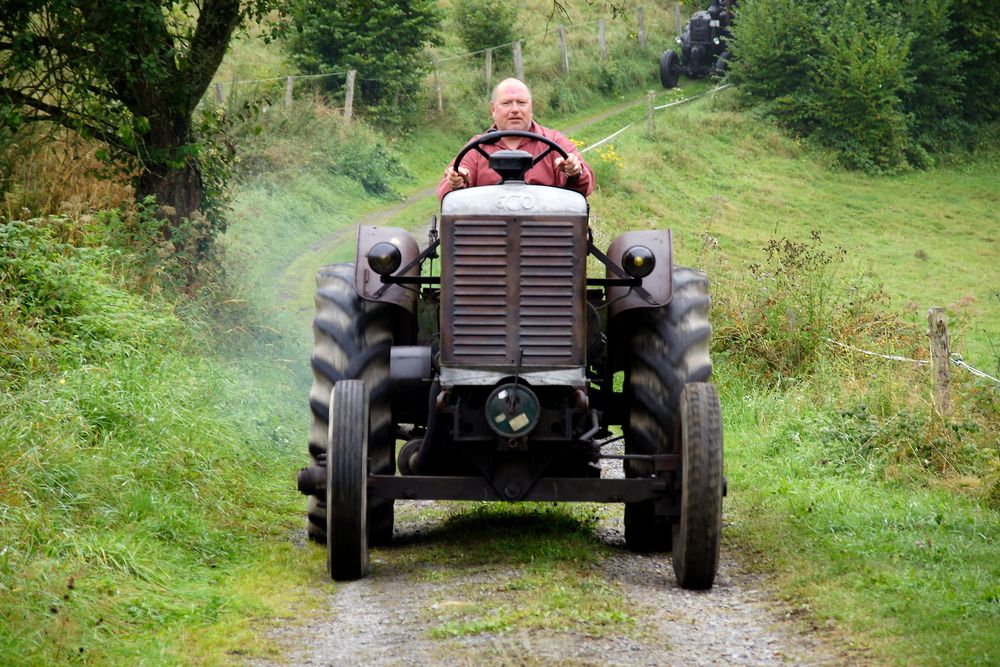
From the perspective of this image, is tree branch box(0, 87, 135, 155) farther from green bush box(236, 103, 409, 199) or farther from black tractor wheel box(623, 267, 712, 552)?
green bush box(236, 103, 409, 199)

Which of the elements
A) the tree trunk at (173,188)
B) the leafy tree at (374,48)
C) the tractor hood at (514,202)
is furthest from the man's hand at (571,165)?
the leafy tree at (374,48)

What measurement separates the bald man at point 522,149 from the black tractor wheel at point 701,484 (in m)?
1.48

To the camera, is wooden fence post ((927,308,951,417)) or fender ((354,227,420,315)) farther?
wooden fence post ((927,308,951,417))

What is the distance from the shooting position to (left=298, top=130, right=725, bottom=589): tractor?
21.1 ft

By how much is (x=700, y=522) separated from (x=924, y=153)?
27966 millimetres

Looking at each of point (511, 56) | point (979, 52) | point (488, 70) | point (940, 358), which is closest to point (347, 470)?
point (940, 358)

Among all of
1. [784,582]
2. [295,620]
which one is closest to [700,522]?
[784,582]

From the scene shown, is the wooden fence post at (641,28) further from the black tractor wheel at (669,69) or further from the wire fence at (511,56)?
the black tractor wheel at (669,69)

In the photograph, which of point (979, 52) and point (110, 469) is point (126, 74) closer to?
point (110, 469)

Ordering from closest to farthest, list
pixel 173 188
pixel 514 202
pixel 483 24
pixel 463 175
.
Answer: pixel 514 202
pixel 463 175
pixel 173 188
pixel 483 24

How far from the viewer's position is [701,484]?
20.8 ft

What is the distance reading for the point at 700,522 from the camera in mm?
6328

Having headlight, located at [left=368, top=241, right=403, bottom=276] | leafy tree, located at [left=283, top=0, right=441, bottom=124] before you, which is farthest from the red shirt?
leafy tree, located at [left=283, top=0, right=441, bottom=124]

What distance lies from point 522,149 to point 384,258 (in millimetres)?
1165
